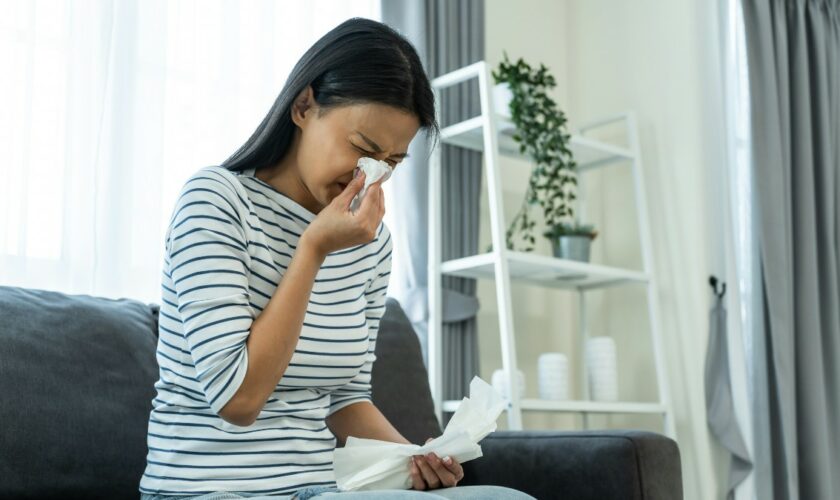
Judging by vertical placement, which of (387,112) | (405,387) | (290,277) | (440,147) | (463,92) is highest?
(463,92)

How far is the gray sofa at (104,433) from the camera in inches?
53.2

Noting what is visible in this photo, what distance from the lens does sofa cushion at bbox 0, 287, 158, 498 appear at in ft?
4.40

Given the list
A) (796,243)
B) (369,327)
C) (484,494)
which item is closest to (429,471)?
(484,494)

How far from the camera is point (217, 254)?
114cm

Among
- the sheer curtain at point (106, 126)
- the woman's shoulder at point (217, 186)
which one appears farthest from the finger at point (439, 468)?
the sheer curtain at point (106, 126)

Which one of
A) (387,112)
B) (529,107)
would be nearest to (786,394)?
(529,107)

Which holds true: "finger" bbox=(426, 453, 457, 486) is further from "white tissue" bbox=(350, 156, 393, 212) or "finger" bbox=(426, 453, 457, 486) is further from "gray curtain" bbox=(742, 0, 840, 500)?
"gray curtain" bbox=(742, 0, 840, 500)

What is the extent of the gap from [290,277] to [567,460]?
653 millimetres

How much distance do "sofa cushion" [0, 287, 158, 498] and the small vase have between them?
4.89ft

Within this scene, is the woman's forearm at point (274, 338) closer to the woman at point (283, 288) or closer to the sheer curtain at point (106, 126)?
the woman at point (283, 288)

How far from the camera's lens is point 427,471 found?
1290 mm

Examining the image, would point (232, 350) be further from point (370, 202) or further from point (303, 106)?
point (303, 106)

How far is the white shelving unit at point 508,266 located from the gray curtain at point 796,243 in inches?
13.8

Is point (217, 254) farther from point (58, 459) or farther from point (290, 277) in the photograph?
point (58, 459)
